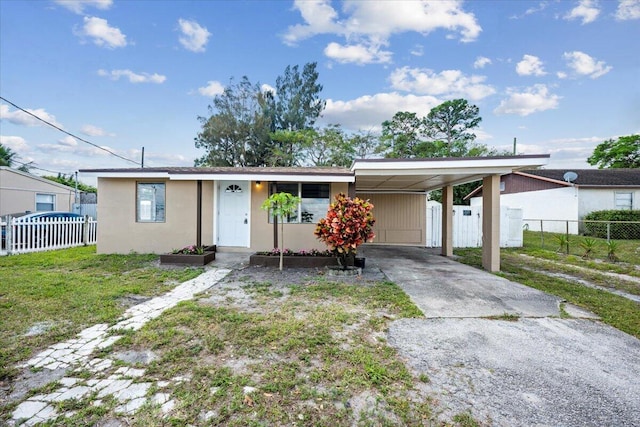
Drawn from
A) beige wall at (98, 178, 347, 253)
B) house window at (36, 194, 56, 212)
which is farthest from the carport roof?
house window at (36, 194, 56, 212)

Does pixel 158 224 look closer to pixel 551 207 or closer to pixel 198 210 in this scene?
pixel 198 210

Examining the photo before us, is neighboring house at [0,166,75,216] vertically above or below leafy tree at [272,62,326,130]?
below

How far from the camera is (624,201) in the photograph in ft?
53.0

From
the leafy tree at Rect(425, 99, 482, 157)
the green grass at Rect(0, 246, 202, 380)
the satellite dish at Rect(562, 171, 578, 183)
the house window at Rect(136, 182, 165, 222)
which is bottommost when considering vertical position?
the green grass at Rect(0, 246, 202, 380)

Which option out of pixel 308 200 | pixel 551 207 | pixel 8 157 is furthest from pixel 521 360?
pixel 8 157

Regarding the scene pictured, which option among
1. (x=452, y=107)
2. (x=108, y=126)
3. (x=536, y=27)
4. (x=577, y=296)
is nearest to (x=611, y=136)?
(x=452, y=107)

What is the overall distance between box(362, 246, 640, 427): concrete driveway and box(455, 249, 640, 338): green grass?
312 millimetres

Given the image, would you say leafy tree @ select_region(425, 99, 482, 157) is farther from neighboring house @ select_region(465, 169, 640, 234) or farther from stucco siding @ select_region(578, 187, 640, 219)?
stucco siding @ select_region(578, 187, 640, 219)

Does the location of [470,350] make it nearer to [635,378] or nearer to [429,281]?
[635,378]

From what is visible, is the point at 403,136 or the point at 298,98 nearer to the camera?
the point at 403,136

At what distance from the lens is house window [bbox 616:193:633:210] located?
16.1m

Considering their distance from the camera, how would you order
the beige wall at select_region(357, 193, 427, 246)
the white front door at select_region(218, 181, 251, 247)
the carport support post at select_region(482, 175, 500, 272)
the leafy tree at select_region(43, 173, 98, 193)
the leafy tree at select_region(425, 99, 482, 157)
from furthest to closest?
the leafy tree at select_region(43, 173, 98, 193)
the leafy tree at select_region(425, 99, 482, 157)
the beige wall at select_region(357, 193, 427, 246)
the white front door at select_region(218, 181, 251, 247)
the carport support post at select_region(482, 175, 500, 272)

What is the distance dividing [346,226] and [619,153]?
3307cm

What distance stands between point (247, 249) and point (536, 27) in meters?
12.3
